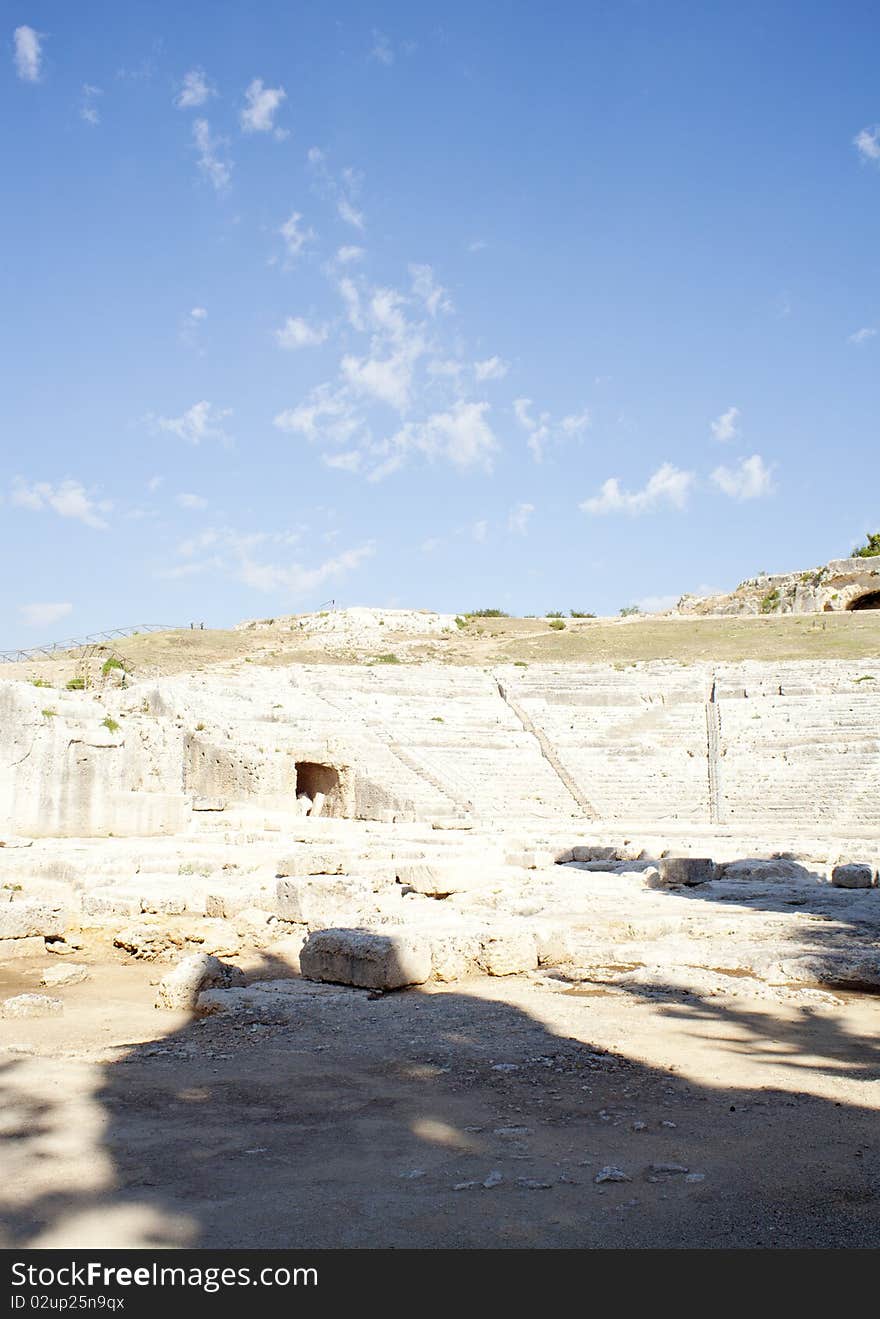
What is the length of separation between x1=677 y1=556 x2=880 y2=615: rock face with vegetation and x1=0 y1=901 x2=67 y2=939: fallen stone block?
131 ft

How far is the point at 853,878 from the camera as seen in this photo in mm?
11047

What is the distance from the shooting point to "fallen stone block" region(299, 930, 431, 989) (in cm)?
647

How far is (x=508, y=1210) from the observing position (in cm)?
302

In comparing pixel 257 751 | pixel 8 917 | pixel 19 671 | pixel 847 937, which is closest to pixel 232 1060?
pixel 8 917

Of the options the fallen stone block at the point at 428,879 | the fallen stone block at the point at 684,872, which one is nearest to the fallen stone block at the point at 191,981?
the fallen stone block at the point at 428,879

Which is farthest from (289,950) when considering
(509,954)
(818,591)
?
(818,591)

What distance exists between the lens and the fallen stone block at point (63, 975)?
7.36m

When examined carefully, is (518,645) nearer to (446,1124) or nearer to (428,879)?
(428,879)

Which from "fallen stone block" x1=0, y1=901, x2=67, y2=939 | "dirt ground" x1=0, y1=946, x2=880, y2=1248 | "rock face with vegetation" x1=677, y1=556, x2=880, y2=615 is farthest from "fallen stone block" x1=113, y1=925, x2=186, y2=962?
"rock face with vegetation" x1=677, y1=556, x2=880, y2=615

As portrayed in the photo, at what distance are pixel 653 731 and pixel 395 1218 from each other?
23.6 meters

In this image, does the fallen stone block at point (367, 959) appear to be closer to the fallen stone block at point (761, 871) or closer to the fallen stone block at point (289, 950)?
the fallen stone block at point (289, 950)

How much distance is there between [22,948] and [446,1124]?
240 inches
